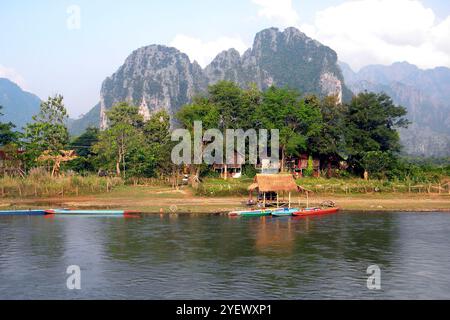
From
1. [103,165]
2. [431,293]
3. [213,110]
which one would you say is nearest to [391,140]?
[213,110]

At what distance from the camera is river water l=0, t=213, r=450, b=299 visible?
2419cm

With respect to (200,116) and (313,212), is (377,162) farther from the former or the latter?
(313,212)

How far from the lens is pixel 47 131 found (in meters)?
69.4

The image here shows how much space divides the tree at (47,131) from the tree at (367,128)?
124 ft

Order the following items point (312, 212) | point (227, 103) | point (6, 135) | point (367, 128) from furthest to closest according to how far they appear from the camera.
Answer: point (227, 103) < point (367, 128) < point (6, 135) < point (312, 212)

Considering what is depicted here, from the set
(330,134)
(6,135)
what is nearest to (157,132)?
(6,135)

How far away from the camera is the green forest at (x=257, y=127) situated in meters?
68.4

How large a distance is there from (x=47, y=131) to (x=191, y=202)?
2718 cm

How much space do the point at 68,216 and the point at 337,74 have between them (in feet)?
542

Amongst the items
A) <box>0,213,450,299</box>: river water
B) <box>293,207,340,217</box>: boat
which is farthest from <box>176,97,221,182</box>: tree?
<box>0,213,450,299</box>: river water

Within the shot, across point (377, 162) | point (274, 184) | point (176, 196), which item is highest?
point (377, 162)

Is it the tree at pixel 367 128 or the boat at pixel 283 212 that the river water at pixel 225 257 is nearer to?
the boat at pixel 283 212
